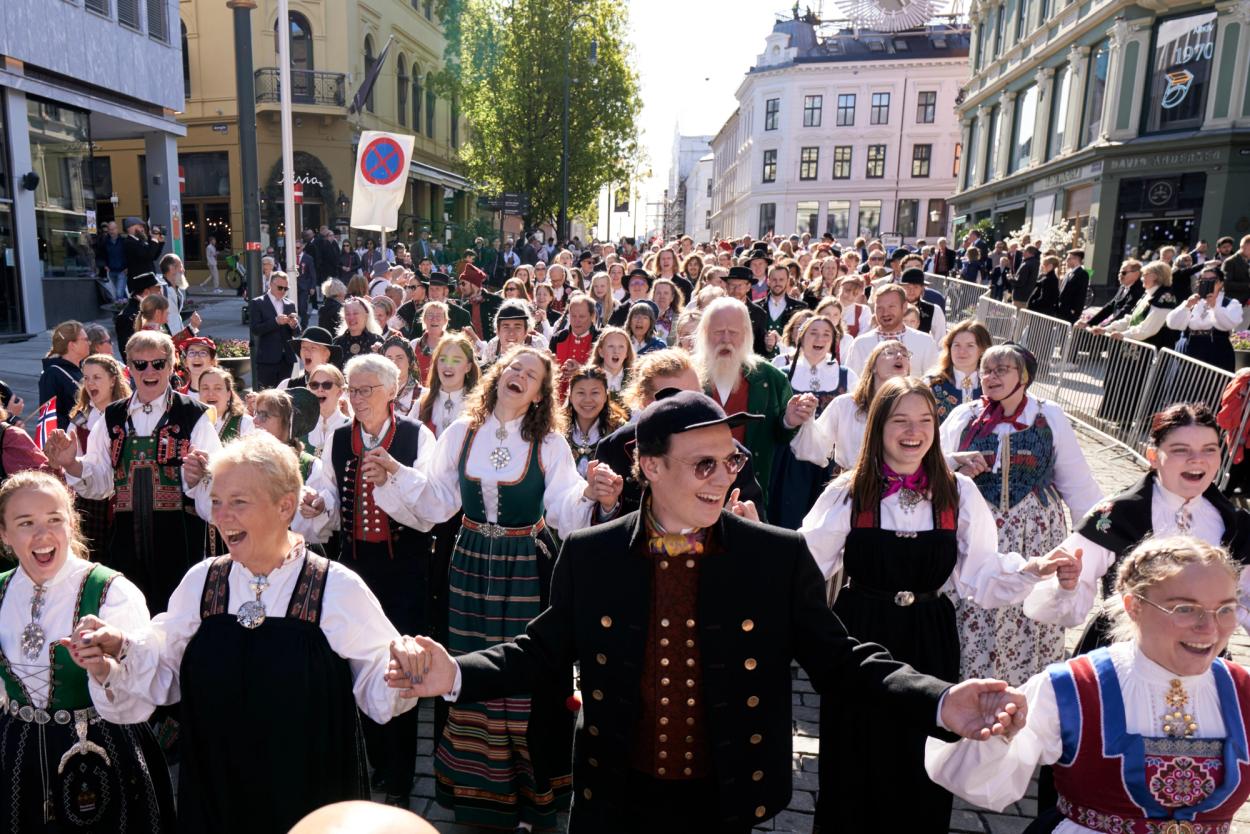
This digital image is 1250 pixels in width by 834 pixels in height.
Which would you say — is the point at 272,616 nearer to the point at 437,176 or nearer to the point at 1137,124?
the point at 1137,124

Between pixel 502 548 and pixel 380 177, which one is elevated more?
pixel 380 177

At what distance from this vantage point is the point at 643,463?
2.55 meters

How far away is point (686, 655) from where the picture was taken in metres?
2.55

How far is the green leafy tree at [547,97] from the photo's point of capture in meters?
31.9

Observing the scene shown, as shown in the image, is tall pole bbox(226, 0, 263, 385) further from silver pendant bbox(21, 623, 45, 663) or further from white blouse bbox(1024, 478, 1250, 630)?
white blouse bbox(1024, 478, 1250, 630)

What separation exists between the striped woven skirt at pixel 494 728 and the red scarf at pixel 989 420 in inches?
101

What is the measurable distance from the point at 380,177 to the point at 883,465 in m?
7.84

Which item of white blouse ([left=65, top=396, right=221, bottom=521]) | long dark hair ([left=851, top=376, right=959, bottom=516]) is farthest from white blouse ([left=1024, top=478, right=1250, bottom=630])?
white blouse ([left=65, top=396, right=221, bottom=521])

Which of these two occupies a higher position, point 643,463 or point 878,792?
point 643,463

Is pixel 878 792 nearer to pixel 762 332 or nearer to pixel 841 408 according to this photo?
pixel 841 408

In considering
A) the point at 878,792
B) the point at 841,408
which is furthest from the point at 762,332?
the point at 878,792

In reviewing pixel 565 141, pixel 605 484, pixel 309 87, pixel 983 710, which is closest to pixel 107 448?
pixel 605 484

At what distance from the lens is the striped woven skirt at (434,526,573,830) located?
4047 mm

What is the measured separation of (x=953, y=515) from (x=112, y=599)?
3215 mm
